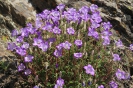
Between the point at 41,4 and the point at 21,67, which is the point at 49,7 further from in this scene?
the point at 21,67

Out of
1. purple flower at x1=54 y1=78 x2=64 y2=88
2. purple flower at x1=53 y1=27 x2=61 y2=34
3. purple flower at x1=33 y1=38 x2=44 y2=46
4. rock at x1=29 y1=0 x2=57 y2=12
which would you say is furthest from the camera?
rock at x1=29 y1=0 x2=57 y2=12

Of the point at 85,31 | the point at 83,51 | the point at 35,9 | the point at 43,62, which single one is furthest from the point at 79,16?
the point at 35,9

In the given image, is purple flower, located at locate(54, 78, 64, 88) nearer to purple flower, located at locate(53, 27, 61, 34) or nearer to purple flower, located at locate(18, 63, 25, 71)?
purple flower, located at locate(18, 63, 25, 71)

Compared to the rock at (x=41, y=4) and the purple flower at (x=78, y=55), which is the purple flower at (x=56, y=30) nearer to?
the purple flower at (x=78, y=55)

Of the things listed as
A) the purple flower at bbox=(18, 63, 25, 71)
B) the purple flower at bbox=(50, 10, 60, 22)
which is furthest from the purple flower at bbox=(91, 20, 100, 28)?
the purple flower at bbox=(18, 63, 25, 71)

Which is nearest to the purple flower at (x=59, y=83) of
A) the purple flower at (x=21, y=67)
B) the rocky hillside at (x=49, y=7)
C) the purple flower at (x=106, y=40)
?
the purple flower at (x=21, y=67)

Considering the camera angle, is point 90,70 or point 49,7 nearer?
point 90,70

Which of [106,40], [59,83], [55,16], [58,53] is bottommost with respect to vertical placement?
[59,83]

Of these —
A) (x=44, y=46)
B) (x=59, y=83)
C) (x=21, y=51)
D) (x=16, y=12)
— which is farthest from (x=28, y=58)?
(x=16, y=12)

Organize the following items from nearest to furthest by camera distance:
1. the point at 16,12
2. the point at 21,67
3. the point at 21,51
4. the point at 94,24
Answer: the point at 21,51 → the point at 21,67 → the point at 94,24 → the point at 16,12

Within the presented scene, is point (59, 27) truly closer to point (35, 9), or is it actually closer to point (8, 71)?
point (8, 71)

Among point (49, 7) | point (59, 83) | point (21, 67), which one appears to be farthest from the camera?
point (49, 7)
